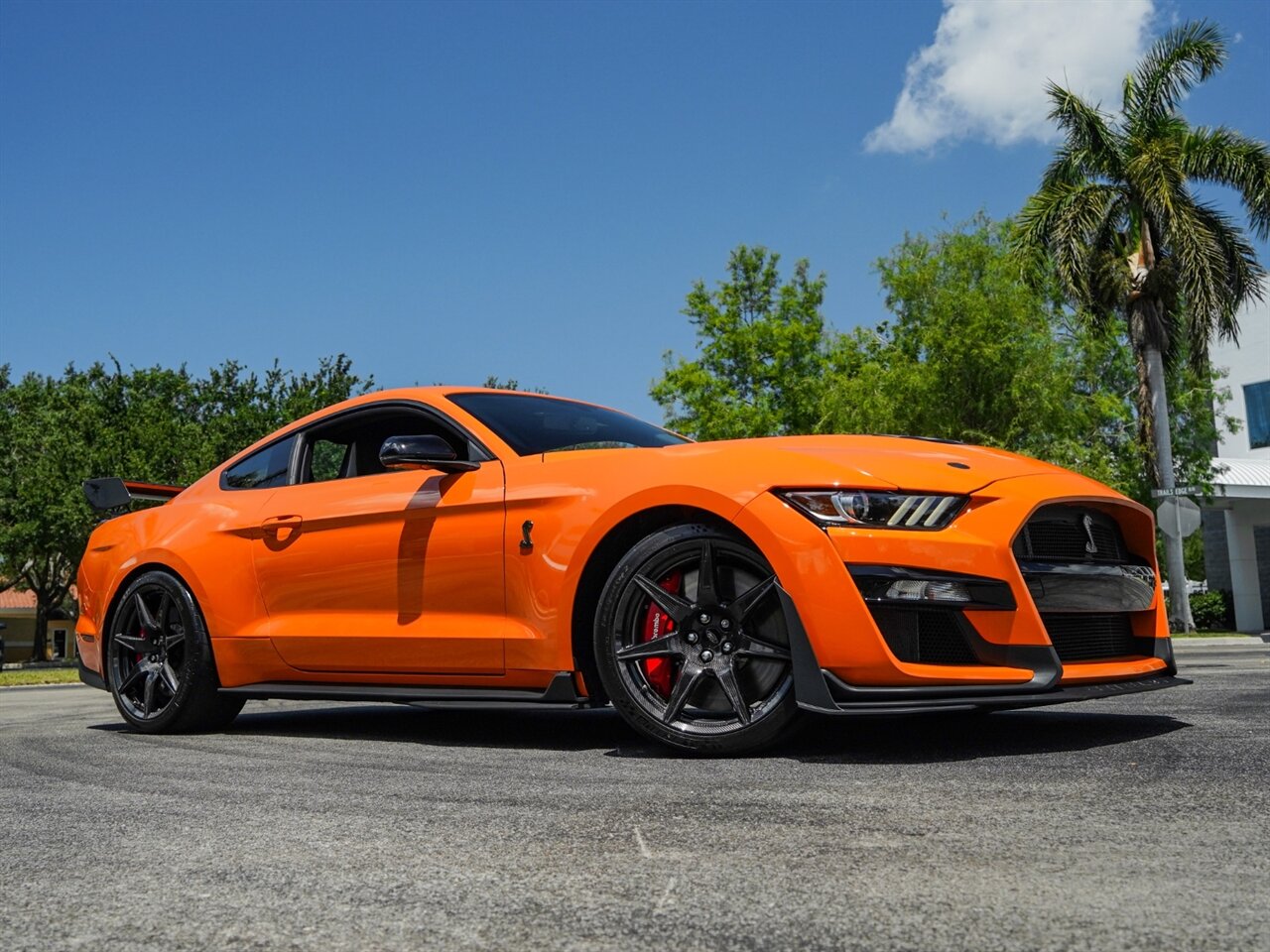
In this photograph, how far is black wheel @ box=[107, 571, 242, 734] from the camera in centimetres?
582

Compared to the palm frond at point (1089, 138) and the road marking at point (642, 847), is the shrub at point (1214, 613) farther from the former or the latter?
the road marking at point (642, 847)

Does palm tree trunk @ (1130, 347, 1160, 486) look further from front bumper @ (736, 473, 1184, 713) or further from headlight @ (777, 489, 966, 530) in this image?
headlight @ (777, 489, 966, 530)

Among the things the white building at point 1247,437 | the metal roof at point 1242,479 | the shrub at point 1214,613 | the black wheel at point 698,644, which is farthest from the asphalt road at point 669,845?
the white building at point 1247,437

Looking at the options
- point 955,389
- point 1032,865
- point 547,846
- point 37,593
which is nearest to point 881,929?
point 1032,865

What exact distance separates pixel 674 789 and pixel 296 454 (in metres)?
3.22

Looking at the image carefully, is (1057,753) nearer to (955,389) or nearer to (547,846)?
(547,846)

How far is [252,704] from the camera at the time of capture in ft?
28.3

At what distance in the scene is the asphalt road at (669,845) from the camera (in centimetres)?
204

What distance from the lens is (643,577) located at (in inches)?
167

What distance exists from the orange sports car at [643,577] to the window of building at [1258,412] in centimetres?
3409

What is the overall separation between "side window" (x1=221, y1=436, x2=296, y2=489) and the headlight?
2.97 meters

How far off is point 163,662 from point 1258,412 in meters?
35.5

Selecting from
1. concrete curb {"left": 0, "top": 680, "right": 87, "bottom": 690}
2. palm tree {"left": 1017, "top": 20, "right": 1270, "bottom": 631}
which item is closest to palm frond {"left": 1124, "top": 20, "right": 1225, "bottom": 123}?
palm tree {"left": 1017, "top": 20, "right": 1270, "bottom": 631}

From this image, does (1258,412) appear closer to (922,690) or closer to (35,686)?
(35,686)
